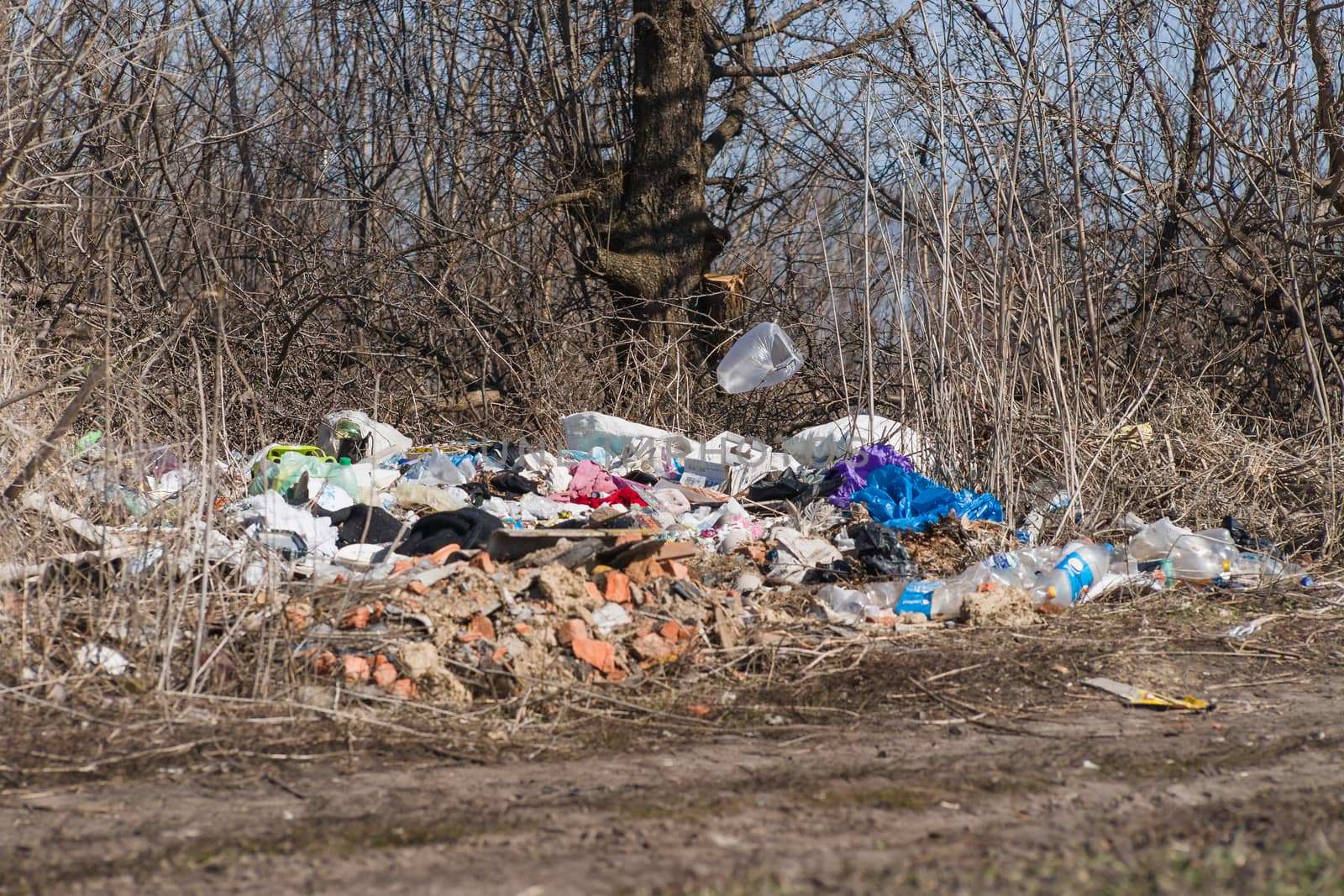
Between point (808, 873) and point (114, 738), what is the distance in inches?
75.9

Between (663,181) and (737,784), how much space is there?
6825 mm

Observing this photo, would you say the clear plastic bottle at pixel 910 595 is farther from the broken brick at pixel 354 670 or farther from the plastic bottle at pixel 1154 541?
the broken brick at pixel 354 670

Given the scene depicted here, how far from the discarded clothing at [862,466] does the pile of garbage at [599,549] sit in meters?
0.01

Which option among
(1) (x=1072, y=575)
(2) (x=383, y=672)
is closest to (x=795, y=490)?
(1) (x=1072, y=575)

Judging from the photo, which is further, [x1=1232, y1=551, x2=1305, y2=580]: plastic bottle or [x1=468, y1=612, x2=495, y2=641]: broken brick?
[x1=1232, y1=551, x2=1305, y2=580]: plastic bottle

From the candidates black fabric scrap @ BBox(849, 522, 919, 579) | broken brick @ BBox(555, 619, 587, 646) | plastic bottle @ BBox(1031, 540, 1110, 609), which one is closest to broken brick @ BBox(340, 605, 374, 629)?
broken brick @ BBox(555, 619, 587, 646)

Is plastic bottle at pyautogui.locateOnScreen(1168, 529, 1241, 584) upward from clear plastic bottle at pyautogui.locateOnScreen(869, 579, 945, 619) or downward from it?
upward

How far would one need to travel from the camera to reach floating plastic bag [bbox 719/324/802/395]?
23.6 ft

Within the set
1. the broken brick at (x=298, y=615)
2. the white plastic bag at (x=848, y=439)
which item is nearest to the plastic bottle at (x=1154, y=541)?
the white plastic bag at (x=848, y=439)

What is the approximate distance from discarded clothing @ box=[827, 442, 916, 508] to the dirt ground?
6.48ft

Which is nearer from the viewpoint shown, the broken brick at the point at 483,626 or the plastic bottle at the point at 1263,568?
the broken brick at the point at 483,626

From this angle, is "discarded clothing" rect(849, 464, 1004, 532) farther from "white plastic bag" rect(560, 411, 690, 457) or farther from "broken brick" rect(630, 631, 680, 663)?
"broken brick" rect(630, 631, 680, 663)

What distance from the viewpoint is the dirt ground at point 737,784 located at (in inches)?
90.7

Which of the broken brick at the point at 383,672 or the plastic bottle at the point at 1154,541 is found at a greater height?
the plastic bottle at the point at 1154,541
